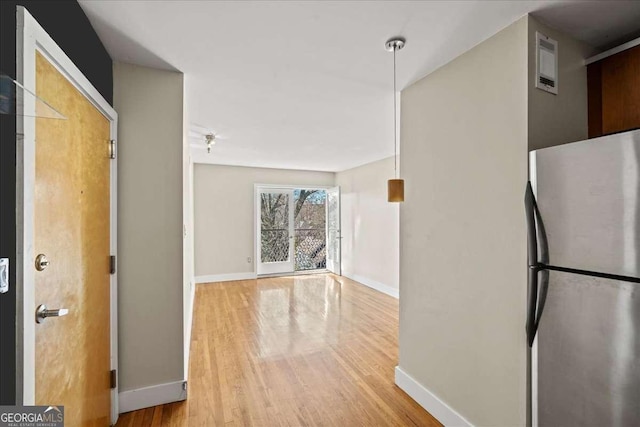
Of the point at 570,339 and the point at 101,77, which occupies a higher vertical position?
the point at 101,77

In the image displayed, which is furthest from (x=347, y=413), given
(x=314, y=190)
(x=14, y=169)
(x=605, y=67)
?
(x=314, y=190)

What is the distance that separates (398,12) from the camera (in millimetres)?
1523

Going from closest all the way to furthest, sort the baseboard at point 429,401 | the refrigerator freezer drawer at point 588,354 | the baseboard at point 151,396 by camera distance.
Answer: the refrigerator freezer drawer at point 588,354, the baseboard at point 429,401, the baseboard at point 151,396

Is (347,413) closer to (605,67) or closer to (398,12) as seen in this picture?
(398,12)

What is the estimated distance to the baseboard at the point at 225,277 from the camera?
19.9 ft

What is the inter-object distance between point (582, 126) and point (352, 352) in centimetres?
261

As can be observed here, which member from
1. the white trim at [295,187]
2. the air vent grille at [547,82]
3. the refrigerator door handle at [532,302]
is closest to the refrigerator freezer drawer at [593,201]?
the refrigerator door handle at [532,302]

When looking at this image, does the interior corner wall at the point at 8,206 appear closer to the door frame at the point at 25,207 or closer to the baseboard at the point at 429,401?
the door frame at the point at 25,207

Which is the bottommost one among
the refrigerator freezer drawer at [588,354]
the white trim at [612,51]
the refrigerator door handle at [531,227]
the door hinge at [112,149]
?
the refrigerator freezer drawer at [588,354]

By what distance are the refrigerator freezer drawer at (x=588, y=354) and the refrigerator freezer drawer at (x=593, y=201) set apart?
99 millimetres

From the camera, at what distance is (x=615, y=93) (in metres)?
1.67

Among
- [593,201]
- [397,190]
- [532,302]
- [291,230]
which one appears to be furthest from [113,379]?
[291,230]

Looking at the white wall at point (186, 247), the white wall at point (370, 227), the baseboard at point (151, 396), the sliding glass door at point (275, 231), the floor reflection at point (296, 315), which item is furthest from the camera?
the sliding glass door at point (275, 231)

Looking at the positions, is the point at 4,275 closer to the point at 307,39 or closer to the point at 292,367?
the point at 307,39
